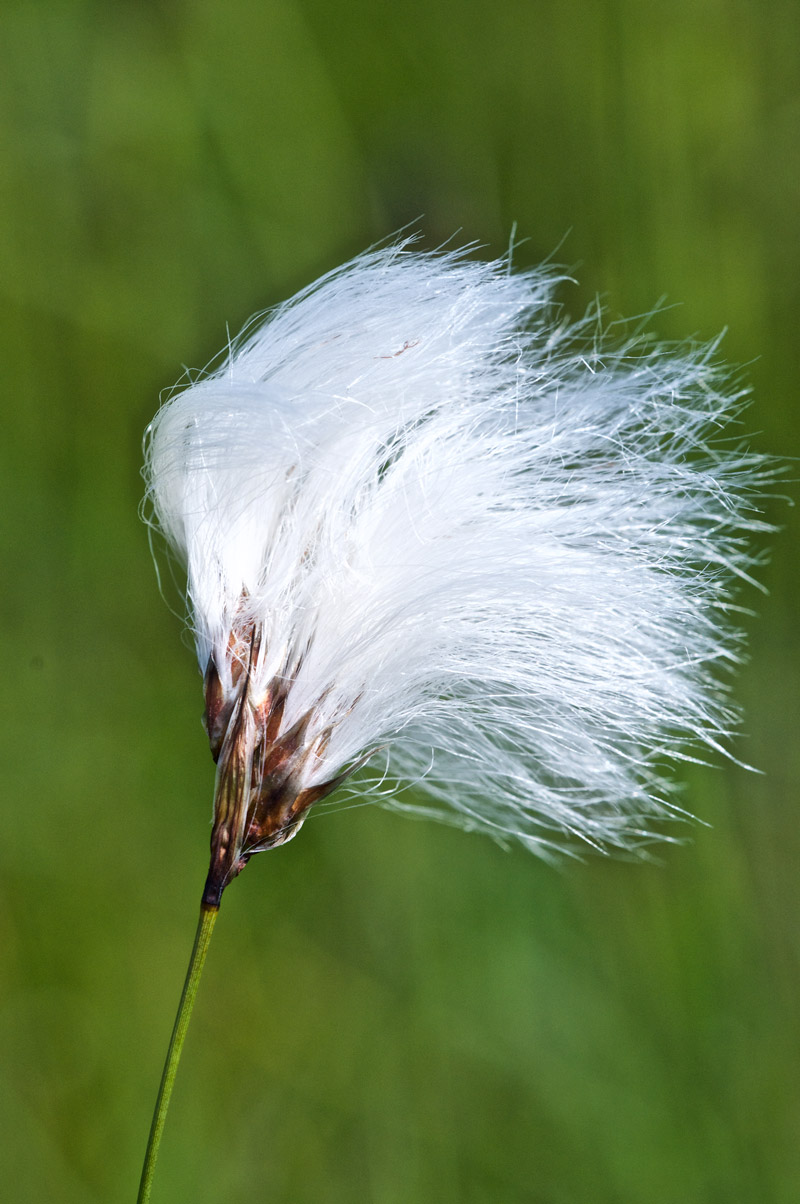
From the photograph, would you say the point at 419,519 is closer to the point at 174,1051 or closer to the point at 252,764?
the point at 252,764

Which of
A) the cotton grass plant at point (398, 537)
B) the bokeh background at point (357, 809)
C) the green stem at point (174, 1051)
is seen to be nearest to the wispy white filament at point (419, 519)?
the cotton grass plant at point (398, 537)

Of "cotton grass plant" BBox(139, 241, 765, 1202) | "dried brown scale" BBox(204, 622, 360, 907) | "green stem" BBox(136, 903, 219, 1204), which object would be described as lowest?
"green stem" BBox(136, 903, 219, 1204)

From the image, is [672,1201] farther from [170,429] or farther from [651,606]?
[170,429]

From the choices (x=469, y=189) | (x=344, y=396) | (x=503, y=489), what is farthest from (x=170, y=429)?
(x=469, y=189)

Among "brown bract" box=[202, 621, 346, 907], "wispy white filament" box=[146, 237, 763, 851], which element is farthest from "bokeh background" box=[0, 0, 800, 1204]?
"brown bract" box=[202, 621, 346, 907]

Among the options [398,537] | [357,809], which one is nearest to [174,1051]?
[398,537]

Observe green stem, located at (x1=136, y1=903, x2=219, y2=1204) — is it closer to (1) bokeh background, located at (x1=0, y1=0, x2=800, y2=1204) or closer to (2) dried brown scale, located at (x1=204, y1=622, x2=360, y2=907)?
(2) dried brown scale, located at (x1=204, y1=622, x2=360, y2=907)

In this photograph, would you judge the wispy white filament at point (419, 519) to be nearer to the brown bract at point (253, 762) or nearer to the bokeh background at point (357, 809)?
the brown bract at point (253, 762)

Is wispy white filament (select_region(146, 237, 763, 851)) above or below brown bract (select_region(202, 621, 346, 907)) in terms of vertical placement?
above
